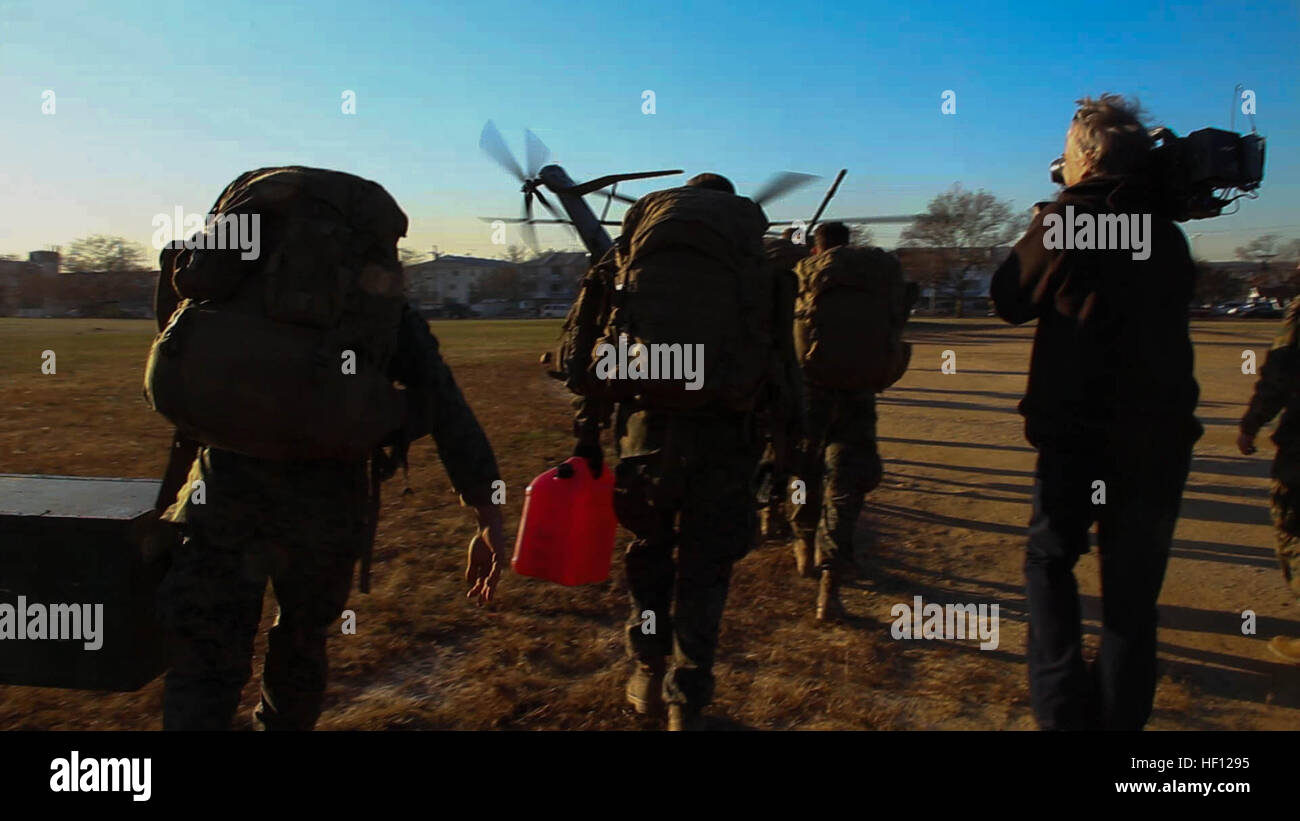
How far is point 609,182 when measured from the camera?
779 cm

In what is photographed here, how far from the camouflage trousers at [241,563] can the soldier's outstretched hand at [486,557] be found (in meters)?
0.39


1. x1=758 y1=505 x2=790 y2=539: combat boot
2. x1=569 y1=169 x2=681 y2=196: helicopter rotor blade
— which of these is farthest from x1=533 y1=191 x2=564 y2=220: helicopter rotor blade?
x1=758 y1=505 x2=790 y2=539: combat boot

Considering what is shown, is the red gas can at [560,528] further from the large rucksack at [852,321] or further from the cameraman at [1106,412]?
the large rucksack at [852,321]

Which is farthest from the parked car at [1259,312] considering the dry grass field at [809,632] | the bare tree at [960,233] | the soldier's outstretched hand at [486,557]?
the soldier's outstretched hand at [486,557]

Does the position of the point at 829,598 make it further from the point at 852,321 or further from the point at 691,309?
the point at 691,309

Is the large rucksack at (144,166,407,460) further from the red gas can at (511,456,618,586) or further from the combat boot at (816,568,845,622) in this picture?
the combat boot at (816,568,845,622)

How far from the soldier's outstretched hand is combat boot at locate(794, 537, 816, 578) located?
9.01 ft

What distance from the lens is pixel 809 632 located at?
4.09m

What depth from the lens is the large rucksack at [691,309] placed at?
2.74 m

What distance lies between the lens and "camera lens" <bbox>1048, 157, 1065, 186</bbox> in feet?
9.43

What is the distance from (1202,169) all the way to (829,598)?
260 centimetres

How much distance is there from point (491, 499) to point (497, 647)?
5.35 feet
